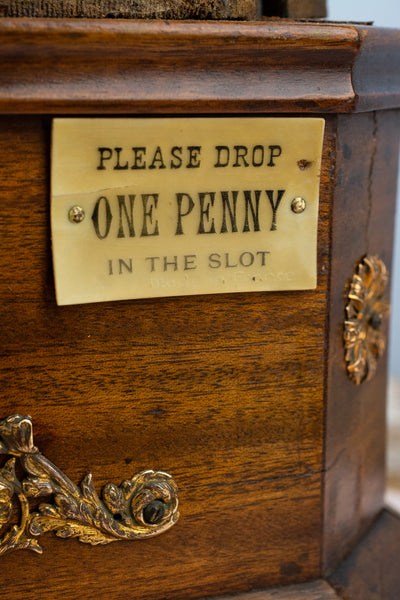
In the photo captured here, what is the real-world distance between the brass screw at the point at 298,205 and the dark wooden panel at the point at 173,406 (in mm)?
20

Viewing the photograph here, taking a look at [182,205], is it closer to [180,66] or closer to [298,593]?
[180,66]

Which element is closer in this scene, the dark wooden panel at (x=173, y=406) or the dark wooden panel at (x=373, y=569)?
the dark wooden panel at (x=173, y=406)

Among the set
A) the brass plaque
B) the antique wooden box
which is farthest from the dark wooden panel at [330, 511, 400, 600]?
the brass plaque

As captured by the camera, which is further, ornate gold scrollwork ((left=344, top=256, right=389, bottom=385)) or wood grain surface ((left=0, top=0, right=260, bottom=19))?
ornate gold scrollwork ((left=344, top=256, right=389, bottom=385))

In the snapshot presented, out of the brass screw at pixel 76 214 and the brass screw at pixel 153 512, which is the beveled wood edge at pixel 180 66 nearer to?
the brass screw at pixel 76 214

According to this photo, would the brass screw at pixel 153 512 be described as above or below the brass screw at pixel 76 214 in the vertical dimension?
below

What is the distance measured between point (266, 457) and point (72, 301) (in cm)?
21

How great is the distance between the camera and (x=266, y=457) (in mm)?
617

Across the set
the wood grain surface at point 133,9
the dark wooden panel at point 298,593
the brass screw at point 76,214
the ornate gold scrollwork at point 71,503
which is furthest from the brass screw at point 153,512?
the wood grain surface at point 133,9

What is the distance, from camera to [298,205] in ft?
1.88

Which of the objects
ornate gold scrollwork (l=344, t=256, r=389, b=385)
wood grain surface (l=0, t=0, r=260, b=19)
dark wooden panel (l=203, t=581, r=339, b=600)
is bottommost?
dark wooden panel (l=203, t=581, r=339, b=600)

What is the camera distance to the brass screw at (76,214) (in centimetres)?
52

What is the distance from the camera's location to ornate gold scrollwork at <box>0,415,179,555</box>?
0.54m

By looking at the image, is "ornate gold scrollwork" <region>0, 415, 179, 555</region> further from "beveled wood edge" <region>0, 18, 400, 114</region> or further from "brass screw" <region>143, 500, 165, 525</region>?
"beveled wood edge" <region>0, 18, 400, 114</region>
